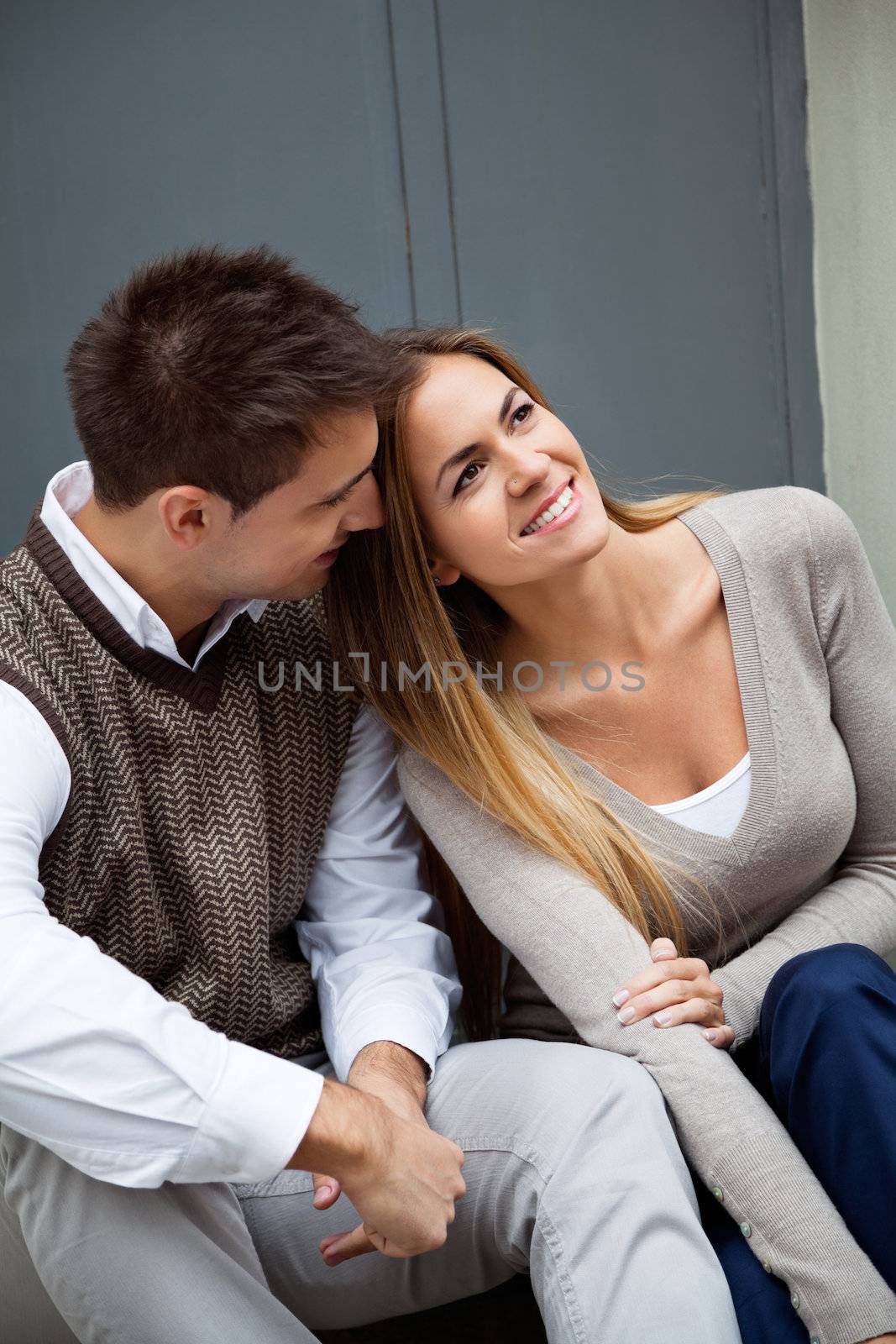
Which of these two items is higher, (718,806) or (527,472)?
(527,472)

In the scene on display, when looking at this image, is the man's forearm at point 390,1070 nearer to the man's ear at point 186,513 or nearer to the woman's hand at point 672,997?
the woman's hand at point 672,997

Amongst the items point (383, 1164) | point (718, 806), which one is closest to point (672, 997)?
point (718, 806)

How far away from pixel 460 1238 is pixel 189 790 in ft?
1.89

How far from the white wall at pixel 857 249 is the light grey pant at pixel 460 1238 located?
4.31 feet

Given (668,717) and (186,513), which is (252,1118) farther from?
(668,717)

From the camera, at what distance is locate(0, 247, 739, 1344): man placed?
116 centimetres

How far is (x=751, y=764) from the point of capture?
5.25ft

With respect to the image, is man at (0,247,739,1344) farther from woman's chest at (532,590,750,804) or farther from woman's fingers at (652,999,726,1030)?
woman's chest at (532,590,750,804)

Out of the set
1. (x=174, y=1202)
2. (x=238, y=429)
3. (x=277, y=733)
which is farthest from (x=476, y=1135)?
(x=238, y=429)

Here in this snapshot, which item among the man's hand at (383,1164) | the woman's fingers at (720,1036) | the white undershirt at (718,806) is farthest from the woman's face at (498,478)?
the man's hand at (383,1164)

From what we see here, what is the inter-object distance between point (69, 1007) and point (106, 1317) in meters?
0.33

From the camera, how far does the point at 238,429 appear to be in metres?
1.37

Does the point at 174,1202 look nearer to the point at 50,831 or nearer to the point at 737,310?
the point at 50,831

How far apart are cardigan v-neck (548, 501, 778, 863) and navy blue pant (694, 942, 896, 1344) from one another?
0.61ft
